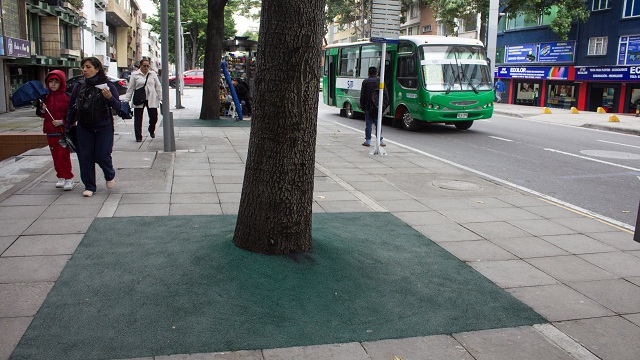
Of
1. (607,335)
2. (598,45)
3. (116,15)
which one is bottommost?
(607,335)

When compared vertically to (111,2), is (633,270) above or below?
below

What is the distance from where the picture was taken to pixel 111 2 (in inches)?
2079

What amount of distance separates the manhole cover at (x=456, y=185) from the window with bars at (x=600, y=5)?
86.8 ft

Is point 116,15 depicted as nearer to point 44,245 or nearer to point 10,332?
point 44,245

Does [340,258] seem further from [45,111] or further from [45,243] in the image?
[45,111]

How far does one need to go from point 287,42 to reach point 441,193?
15.2 ft

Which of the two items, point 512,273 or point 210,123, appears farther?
point 210,123

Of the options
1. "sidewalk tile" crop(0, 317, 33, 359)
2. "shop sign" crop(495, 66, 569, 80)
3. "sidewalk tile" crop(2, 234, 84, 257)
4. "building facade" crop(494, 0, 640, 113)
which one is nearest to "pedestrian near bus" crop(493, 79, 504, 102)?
"building facade" crop(494, 0, 640, 113)

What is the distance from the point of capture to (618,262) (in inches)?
210

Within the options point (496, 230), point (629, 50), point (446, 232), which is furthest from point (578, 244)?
point (629, 50)

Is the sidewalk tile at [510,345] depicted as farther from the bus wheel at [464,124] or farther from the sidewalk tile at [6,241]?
the bus wheel at [464,124]

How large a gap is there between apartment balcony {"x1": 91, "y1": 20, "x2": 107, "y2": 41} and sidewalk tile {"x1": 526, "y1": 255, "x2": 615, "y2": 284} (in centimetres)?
4698

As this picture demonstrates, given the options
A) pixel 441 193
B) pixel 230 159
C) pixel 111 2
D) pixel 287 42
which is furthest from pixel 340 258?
pixel 111 2

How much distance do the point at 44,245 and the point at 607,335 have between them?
183 inches
